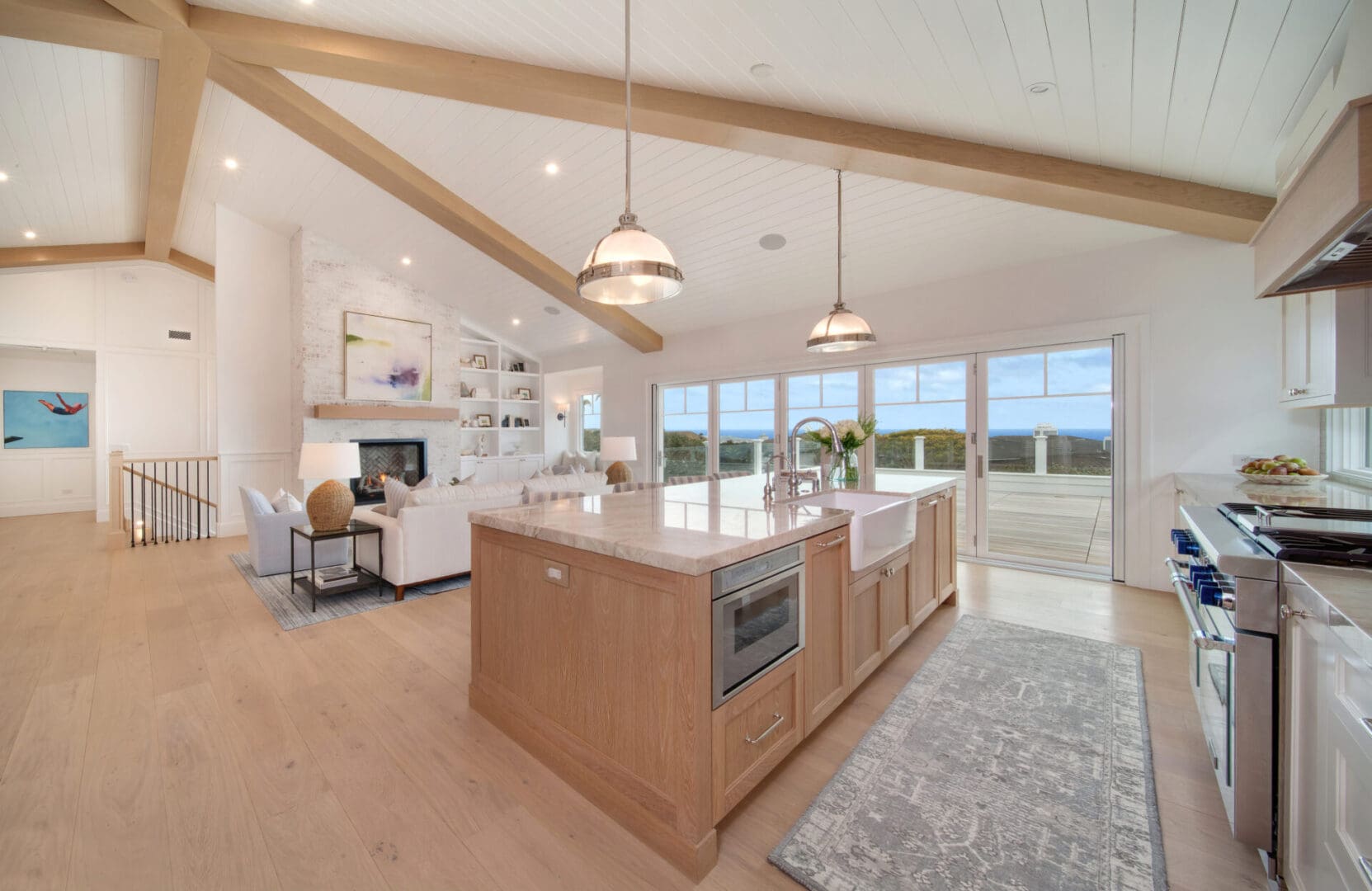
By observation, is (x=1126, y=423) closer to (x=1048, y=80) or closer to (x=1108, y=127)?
(x=1108, y=127)

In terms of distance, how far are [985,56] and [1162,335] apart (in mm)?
Answer: 2922

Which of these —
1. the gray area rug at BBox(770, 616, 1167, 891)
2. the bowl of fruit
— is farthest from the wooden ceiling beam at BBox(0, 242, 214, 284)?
the bowl of fruit

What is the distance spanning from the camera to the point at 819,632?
6.38 feet

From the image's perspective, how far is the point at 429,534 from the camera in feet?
13.0

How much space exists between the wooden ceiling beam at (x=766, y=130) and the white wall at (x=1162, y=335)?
0.57 meters

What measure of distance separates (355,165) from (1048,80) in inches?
208

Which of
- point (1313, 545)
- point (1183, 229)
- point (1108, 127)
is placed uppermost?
point (1108, 127)

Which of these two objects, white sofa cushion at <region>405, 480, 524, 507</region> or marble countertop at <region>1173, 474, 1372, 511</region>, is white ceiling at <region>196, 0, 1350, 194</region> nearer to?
marble countertop at <region>1173, 474, 1372, 511</region>

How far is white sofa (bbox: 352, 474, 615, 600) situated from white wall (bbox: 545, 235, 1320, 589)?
3747 millimetres

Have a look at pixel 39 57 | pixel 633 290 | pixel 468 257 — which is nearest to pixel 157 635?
pixel 633 290

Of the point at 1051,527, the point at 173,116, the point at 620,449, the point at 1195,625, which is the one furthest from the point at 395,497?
the point at 1051,527

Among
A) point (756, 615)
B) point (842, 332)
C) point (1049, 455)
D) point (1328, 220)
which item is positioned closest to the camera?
point (1328, 220)

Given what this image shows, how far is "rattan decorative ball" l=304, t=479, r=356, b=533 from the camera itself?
12.5 feet

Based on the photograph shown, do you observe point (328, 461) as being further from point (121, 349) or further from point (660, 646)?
point (121, 349)
